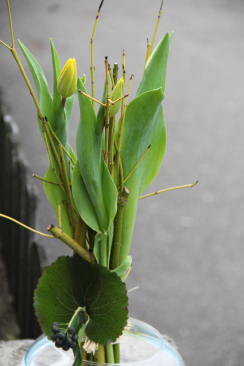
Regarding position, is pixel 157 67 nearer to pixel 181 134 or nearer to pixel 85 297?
pixel 85 297

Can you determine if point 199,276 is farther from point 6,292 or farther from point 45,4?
point 45,4

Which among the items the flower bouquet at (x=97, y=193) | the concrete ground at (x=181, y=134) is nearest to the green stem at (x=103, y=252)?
the flower bouquet at (x=97, y=193)

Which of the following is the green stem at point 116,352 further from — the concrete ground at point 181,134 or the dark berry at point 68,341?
the concrete ground at point 181,134

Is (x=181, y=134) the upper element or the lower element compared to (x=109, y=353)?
upper

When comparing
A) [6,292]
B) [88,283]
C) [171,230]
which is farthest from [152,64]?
[171,230]

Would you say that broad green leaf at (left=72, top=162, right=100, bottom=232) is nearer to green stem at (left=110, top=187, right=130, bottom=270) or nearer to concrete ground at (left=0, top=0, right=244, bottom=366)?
green stem at (left=110, top=187, right=130, bottom=270)

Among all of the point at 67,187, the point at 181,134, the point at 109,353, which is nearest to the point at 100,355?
the point at 109,353
